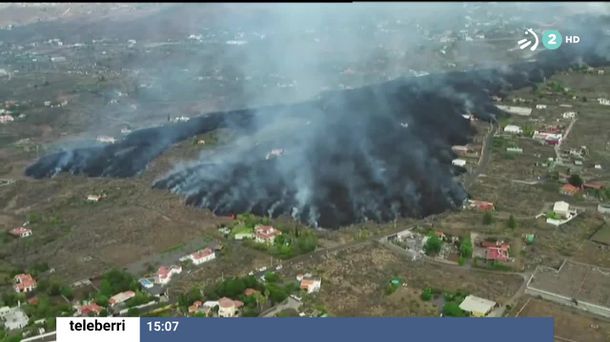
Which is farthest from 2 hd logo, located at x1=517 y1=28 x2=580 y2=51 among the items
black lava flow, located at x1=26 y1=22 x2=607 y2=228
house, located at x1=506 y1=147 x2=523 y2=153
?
house, located at x1=506 y1=147 x2=523 y2=153

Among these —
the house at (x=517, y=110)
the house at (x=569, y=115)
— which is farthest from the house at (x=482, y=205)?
the house at (x=517, y=110)

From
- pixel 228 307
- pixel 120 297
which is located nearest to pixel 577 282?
pixel 228 307

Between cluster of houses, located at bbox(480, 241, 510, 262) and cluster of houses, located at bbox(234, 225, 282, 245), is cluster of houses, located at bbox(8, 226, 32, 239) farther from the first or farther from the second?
cluster of houses, located at bbox(480, 241, 510, 262)

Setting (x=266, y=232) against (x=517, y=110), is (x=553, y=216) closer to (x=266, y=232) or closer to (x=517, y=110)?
(x=266, y=232)

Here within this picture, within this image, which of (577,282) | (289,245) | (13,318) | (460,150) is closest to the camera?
(13,318)

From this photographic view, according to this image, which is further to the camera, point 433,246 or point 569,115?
point 569,115

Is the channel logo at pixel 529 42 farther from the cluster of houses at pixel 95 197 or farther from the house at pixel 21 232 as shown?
the house at pixel 21 232

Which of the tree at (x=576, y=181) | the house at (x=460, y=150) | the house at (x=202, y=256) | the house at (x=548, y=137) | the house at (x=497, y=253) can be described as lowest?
the house at (x=548, y=137)
